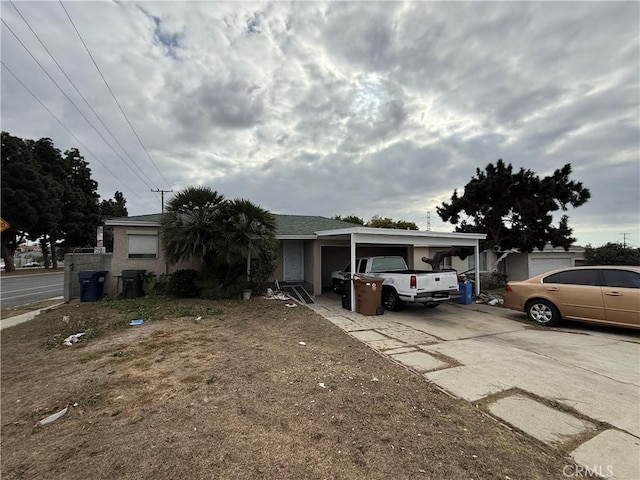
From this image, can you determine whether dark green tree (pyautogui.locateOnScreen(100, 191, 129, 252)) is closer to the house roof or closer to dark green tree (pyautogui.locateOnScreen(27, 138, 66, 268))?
dark green tree (pyautogui.locateOnScreen(27, 138, 66, 268))

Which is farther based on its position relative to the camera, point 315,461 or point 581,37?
point 581,37

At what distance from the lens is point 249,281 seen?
38.5 feet

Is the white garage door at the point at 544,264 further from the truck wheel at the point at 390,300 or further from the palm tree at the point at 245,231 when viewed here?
the palm tree at the point at 245,231

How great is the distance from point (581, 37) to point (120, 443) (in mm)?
10917

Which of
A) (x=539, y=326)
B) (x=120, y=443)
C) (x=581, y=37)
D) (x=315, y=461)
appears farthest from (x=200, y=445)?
(x=581, y=37)

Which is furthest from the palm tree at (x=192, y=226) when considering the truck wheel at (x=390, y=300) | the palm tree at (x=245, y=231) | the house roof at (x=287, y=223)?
the truck wheel at (x=390, y=300)

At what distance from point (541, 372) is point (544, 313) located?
4.05m

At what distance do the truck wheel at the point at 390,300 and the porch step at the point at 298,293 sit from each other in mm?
2788

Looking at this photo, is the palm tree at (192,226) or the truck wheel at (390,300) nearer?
the truck wheel at (390,300)

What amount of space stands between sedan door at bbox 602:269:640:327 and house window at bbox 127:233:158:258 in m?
14.5

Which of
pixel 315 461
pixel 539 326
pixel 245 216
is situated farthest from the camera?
pixel 245 216

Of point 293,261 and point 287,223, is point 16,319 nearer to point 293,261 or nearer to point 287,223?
point 293,261

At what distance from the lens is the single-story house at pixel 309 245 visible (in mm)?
10531

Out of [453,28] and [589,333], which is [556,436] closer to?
[589,333]
